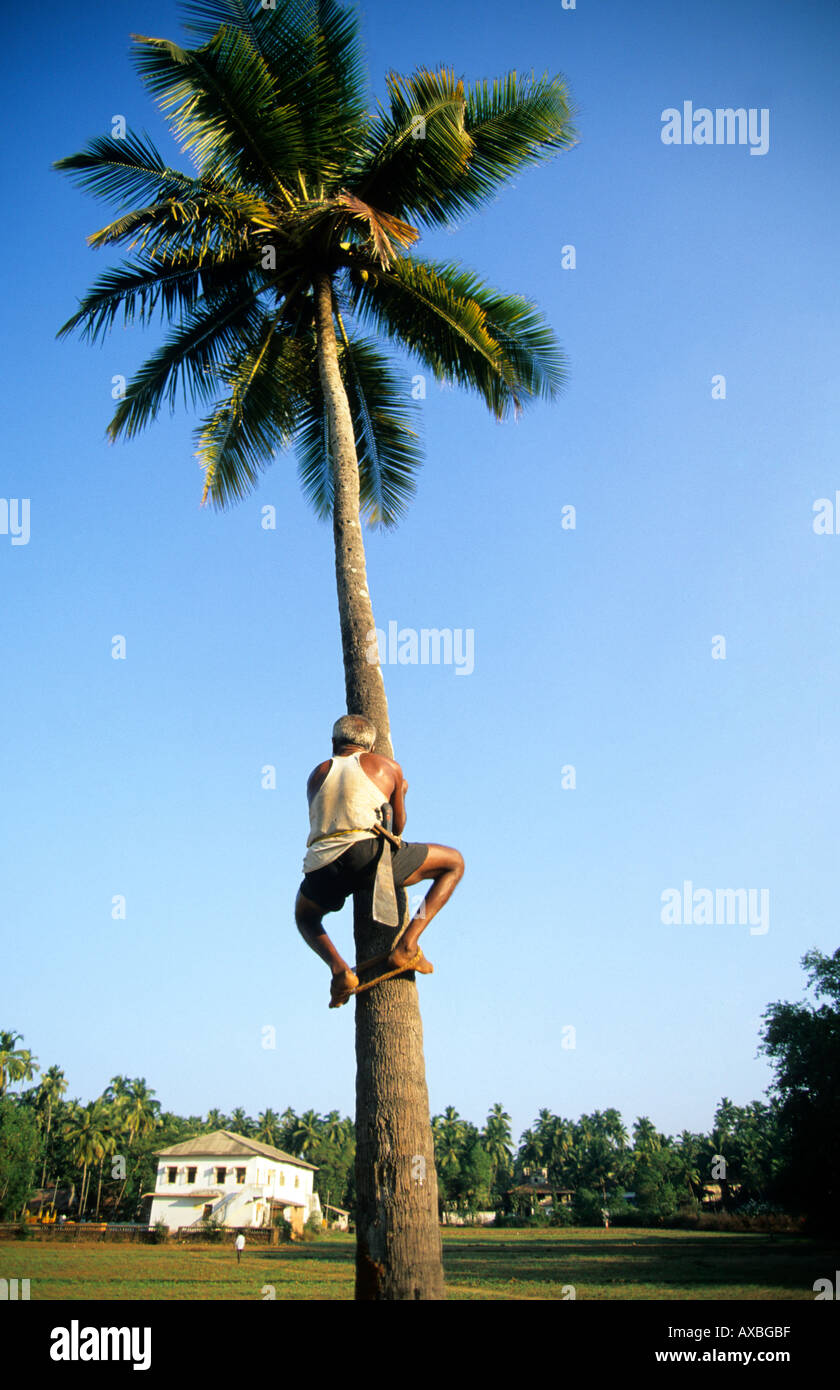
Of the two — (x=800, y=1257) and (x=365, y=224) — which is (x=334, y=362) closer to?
(x=365, y=224)

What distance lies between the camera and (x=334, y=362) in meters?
9.52

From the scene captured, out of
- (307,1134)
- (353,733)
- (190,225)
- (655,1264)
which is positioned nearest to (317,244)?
(190,225)

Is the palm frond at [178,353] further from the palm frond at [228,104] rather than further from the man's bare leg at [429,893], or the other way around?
the man's bare leg at [429,893]

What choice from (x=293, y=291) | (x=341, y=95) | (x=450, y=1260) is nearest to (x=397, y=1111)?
(x=293, y=291)

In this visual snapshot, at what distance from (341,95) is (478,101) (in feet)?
5.13

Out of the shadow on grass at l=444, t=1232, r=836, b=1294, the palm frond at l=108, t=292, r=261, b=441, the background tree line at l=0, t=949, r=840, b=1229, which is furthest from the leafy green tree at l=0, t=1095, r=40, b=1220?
the palm frond at l=108, t=292, r=261, b=441

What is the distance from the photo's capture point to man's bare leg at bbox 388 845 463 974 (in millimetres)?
5875

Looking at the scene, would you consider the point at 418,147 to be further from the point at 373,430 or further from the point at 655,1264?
the point at 655,1264

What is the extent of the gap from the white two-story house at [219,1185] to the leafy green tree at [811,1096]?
35937mm

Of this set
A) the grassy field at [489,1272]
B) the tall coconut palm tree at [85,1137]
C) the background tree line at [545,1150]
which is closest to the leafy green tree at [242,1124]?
the background tree line at [545,1150]

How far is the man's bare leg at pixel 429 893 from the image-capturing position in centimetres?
588
